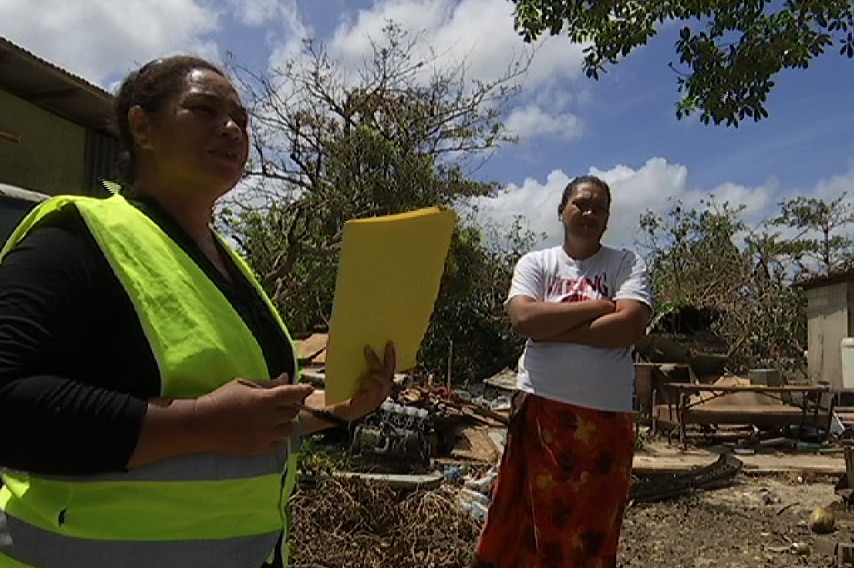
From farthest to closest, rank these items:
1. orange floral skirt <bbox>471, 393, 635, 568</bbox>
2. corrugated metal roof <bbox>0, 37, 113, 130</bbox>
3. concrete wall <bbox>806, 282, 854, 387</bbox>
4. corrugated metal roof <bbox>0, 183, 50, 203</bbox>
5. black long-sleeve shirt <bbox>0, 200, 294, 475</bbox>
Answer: concrete wall <bbox>806, 282, 854, 387</bbox>
corrugated metal roof <bbox>0, 37, 113, 130</bbox>
corrugated metal roof <bbox>0, 183, 50, 203</bbox>
orange floral skirt <bbox>471, 393, 635, 568</bbox>
black long-sleeve shirt <bbox>0, 200, 294, 475</bbox>

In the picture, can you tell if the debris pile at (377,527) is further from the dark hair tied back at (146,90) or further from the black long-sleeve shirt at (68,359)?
the black long-sleeve shirt at (68,359)

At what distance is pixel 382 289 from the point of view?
1377 millimetres

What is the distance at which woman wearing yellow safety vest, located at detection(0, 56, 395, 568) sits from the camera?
38.1 inches

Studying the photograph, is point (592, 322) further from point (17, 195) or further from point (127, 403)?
point (17, 195)

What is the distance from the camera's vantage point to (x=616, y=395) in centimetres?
288

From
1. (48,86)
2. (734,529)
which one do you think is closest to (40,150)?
(48,86)

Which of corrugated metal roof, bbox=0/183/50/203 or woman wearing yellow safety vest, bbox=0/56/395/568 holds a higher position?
corrugated metal roof, bbox=0/183/50/203

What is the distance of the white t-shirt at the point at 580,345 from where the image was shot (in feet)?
9.45

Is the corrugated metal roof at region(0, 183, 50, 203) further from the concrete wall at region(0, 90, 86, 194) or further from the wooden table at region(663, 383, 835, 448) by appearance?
the wooden table at region(663, 383, 835, 448)

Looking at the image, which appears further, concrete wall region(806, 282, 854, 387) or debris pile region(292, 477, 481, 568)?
concrete wall region(806, 282, 854, 387)

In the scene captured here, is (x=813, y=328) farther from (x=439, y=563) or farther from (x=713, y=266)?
(x=439, y=563)

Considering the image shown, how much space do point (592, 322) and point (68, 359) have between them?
7.09 ft

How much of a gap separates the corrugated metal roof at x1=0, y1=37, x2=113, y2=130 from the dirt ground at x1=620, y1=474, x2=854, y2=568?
492cm

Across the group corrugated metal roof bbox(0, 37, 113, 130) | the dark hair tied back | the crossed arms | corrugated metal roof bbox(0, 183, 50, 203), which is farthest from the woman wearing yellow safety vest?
corrugated metal roof bbox(0, 37, 113, 130)
